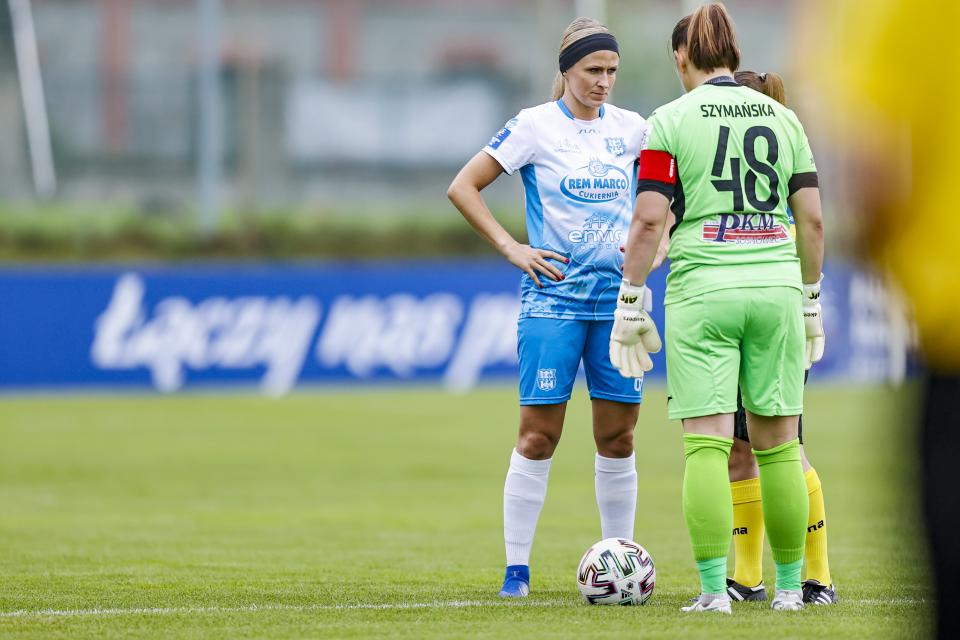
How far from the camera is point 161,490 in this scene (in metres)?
11.6

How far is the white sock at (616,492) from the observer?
6215 mm

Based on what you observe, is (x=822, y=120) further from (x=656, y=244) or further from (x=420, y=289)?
(x=420, y=289)


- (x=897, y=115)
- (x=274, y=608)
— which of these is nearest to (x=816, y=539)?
(x=274, y=608)

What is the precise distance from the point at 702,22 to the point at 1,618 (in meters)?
3.31

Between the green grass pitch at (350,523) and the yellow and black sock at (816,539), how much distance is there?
0.52 ft

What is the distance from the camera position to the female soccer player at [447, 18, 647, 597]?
20.0ft

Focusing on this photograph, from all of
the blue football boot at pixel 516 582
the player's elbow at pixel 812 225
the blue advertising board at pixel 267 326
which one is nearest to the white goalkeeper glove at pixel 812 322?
the player's elbow at pixel 812 225

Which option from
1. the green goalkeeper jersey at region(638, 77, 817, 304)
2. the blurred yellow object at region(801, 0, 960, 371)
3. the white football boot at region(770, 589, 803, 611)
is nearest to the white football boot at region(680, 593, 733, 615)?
the white football boot at region(770, 589, 803, 611)

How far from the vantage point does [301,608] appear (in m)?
5.78

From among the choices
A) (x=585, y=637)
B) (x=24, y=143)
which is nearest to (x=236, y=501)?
(x=585, y=637)

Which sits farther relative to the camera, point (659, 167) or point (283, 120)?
point (283, 120)

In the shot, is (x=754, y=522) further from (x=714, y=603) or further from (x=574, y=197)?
(x=574, y=197)

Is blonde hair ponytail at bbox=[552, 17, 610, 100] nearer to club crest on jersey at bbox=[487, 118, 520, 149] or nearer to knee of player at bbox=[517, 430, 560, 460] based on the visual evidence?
club crest on jersey at bbox=[487, 118, 520, 149]

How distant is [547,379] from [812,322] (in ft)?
3.55
